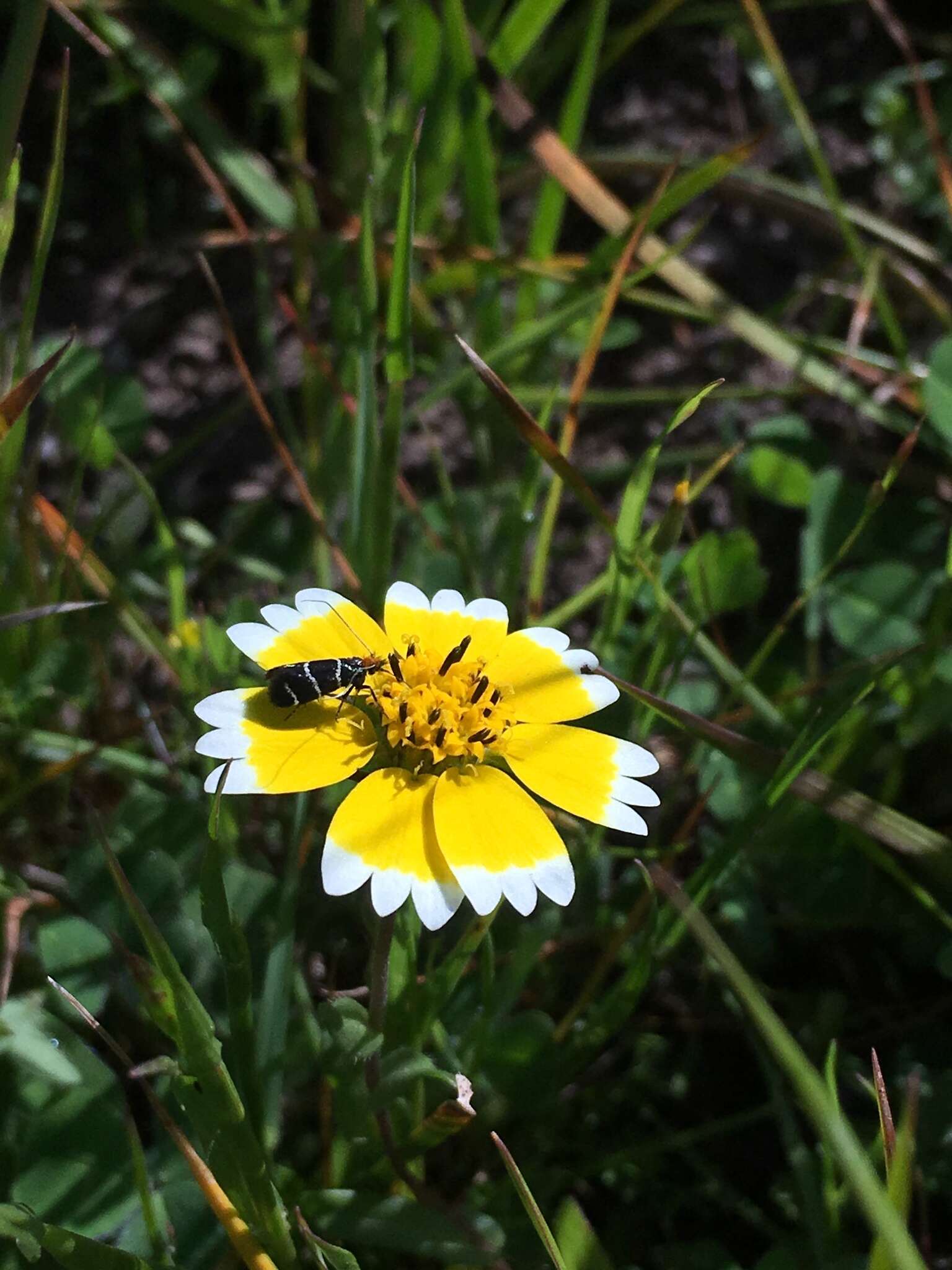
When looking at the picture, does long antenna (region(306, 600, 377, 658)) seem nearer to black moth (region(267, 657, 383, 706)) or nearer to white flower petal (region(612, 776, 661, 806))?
black moth (region(267, 657, 383, 706))

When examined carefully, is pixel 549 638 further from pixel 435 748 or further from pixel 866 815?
pixel 866 815

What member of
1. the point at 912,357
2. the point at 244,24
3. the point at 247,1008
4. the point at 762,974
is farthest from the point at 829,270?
the point at 247,1008

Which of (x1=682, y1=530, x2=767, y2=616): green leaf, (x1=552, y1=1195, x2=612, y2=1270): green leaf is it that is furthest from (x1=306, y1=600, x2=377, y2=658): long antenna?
(x1=682, y1=530, x2=767, y2=616): green leaf

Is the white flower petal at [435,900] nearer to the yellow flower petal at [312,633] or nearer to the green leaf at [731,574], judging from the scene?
the yellow flower petal at [312,633]

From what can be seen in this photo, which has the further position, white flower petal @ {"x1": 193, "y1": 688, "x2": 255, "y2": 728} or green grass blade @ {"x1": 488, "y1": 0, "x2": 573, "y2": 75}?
green grass blade @ {"x1": 488, "y1": 0, "x2": 573, "y2": 75}

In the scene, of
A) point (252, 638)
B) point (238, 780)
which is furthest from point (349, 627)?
point (238, 780)

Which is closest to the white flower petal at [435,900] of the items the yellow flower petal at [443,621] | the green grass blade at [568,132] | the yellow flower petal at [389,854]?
the yellow flower petal at [389,854]
